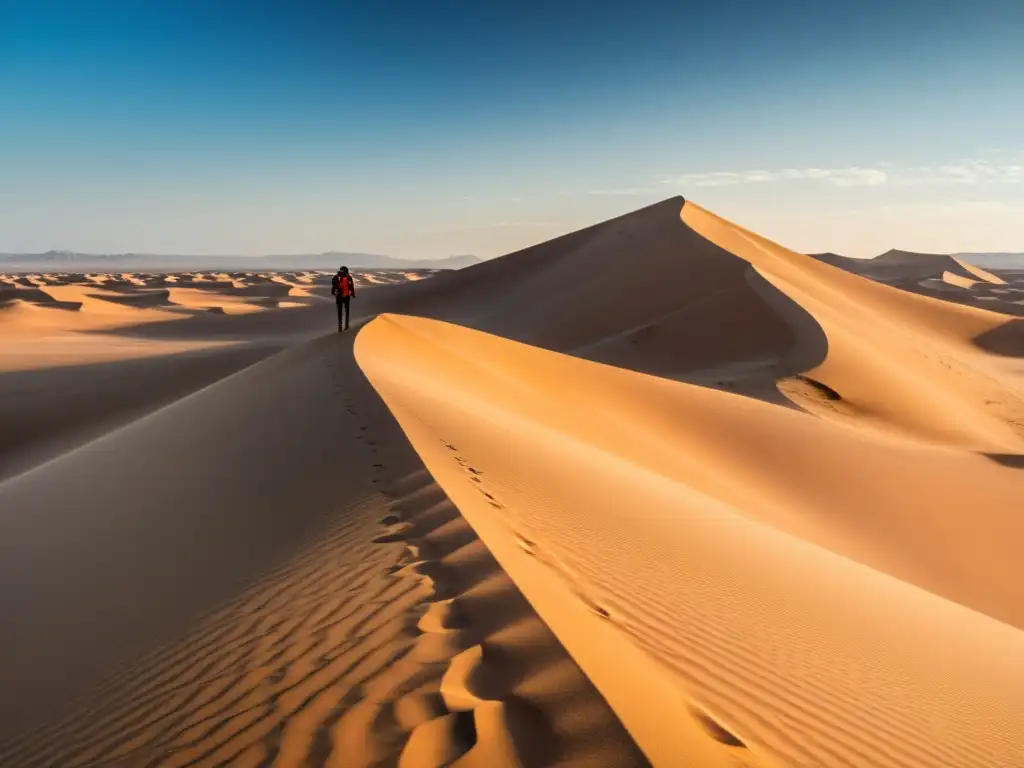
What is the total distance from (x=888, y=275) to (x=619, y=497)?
9230 cm

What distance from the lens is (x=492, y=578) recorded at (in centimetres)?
347

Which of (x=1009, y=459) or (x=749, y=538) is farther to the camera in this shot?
(x=1009, y=459)

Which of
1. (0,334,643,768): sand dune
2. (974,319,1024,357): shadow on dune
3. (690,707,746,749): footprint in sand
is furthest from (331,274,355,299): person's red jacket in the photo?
(974,319,1024,357): shadow on dune

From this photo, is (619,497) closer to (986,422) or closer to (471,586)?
(471,586)

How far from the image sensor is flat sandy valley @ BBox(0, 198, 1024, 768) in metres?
2.67

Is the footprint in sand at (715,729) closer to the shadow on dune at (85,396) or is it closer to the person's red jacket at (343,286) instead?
the shadow on dune at (85,396)

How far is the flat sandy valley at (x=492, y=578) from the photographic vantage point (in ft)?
8.77

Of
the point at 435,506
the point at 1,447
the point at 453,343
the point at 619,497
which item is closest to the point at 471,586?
the point at 435,506

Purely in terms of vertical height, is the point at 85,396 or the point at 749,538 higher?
the point at 749,538

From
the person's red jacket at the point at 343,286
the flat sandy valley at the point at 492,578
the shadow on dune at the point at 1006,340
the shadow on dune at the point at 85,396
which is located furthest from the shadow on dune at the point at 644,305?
the shadow on dune at the point at 85,396


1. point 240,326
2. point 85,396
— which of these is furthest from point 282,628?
point 240,326

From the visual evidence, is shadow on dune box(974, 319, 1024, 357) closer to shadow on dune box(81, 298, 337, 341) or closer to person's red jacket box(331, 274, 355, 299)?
person's red jacket box(331, 274, 355, 299)

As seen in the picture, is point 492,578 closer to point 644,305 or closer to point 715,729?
point 715,729

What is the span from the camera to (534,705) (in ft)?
8.35
